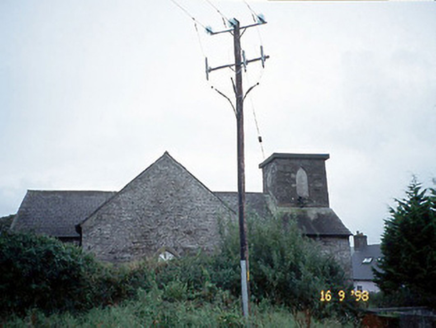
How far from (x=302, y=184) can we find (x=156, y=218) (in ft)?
43.4

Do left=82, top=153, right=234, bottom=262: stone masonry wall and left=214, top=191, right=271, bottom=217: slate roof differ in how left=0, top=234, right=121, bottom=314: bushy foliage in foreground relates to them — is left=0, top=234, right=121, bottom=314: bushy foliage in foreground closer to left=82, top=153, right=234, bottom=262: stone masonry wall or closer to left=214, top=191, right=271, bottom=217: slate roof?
left=82, top=153, right=234, bottom=262: stone masonry wall

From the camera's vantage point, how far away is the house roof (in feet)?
140

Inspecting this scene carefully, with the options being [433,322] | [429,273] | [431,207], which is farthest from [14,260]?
[431,207]

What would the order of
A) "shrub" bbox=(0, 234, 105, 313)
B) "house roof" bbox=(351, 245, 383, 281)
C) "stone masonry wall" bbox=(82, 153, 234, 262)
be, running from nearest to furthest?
"shrub" bbox=(0, 234, 105, 313) < "stone masonry wall" bbox=(82, 153, 234, 262) < "house roof" bbox=(351, 245, 383, 281)

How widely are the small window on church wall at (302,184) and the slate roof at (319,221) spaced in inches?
49.9

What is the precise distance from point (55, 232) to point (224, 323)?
18729mm

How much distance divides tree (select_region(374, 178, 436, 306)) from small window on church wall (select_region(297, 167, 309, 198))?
12241mm

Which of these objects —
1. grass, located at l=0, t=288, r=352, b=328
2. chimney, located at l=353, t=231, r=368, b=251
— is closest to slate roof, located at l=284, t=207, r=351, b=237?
grass, located at l=0, t=288, r=352, b=328

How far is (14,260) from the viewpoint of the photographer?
1305 centimetres

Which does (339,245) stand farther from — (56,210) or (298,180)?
(56,210)

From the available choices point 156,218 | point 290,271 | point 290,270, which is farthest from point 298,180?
point 290,271

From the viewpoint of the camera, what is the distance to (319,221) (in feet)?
95.2

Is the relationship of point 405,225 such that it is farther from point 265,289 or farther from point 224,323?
point 224,323

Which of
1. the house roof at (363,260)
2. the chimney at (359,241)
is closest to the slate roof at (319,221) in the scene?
the house roof at (363,260)
